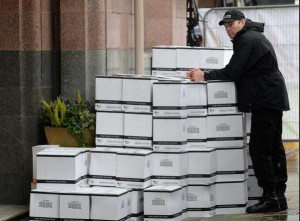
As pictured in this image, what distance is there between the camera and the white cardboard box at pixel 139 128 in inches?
490

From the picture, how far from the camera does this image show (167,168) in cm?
1245

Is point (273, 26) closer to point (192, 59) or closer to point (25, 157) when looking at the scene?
point (192, 59)

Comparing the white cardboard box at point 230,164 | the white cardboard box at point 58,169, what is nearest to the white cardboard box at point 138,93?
the white cardboard box at point 58,169

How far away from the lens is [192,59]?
1368 centimetres

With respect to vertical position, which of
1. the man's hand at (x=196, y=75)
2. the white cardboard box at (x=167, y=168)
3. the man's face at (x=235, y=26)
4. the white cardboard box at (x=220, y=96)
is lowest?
the white cardboard box at (x=167, y=168)

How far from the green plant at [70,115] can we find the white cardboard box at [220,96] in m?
1.29

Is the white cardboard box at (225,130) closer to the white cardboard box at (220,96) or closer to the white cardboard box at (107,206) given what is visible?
the white cardboard box at (220,96)

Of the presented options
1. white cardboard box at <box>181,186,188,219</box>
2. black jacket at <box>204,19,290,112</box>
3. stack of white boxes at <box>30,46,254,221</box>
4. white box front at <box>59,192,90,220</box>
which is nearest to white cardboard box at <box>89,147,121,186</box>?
stack of white boxes at <box>30,46,254,221</box>

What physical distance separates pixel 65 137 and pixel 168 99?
4.21 ft

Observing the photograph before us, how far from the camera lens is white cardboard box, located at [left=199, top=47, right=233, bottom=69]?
13711mm

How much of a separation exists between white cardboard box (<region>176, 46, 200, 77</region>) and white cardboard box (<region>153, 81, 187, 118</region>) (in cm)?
127

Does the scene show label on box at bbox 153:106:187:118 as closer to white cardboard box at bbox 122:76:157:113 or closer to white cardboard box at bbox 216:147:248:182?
white cardboard box at bbox 122:76:157:113

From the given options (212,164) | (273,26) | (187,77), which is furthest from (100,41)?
(273,26)

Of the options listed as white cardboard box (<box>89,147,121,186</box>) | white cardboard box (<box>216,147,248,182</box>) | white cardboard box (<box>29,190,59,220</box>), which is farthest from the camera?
white cardboard box (<box>216,147,248,182</box>)
